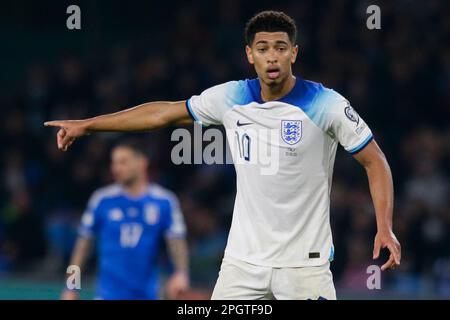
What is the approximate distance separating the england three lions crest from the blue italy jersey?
3.02 metres

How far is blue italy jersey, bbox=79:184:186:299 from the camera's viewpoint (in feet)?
26.2

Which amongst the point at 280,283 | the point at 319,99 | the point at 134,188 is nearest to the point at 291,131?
the point at 319,99

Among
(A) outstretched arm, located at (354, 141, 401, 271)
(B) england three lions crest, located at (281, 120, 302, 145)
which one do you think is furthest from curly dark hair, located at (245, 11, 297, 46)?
(A) outstretched arm, located at (354, 141, 401, 271)

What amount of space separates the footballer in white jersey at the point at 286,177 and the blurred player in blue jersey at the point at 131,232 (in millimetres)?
2669

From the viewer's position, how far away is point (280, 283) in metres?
5.27

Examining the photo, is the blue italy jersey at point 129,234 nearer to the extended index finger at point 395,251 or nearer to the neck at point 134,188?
the neck at point 134,188

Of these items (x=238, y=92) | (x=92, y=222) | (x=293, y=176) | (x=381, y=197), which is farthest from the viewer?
(x=92, y=222)

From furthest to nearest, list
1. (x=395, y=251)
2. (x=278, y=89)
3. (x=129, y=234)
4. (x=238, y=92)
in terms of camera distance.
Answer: (x=129, y=234), (x=238, y=92), (x=278, y=89), (x=395, y=251)

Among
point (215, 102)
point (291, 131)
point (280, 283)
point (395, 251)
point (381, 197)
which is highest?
point (215, 102)

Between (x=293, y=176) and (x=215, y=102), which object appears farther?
(x=215, y=102)

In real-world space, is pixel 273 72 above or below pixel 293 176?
above

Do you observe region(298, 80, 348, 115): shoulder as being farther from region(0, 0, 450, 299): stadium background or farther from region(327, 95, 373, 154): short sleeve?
region(0, 0, 450, 299): stadium background

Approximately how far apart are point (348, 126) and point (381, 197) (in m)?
0.39

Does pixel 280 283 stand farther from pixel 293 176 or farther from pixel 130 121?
pixel 130 121
